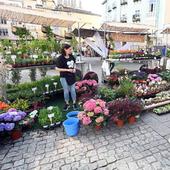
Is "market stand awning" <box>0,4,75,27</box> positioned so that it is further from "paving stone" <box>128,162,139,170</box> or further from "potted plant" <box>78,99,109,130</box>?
"paving stone" <box>128,162,139,170</box>

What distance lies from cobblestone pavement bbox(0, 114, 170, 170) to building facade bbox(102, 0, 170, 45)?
11.5 m

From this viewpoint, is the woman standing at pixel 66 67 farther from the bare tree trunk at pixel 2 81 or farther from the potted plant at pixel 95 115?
the bare tree trunk at pixel 2 81

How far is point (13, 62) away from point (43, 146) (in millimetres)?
2576

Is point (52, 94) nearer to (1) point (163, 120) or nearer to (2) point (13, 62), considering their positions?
(2) point (13, 62)

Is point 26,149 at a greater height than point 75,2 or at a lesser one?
lesser

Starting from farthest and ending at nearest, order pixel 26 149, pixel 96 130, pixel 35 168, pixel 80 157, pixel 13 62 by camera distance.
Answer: pixel 13 62, pixel 96 130, pixel 26 149, pixel 80 157, pixel 35 168

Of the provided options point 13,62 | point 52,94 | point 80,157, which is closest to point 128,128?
point 80,157

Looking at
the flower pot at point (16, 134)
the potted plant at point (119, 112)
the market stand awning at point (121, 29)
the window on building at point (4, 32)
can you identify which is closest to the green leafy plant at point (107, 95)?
the potted plant at point (119, 112)

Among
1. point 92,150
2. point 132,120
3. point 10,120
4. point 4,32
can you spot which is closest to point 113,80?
point 132,120

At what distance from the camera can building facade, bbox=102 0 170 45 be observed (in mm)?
16531

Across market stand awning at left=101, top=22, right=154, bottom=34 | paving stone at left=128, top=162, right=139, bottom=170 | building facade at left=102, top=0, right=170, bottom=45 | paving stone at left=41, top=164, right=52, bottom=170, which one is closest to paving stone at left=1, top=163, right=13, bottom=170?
paving stone at left=41, top=164, right=52, bottom=170

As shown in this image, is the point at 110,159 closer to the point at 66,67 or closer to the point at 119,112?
the point at 119,112

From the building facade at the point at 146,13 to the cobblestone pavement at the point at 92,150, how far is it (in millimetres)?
11505

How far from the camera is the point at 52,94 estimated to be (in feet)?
17.6
